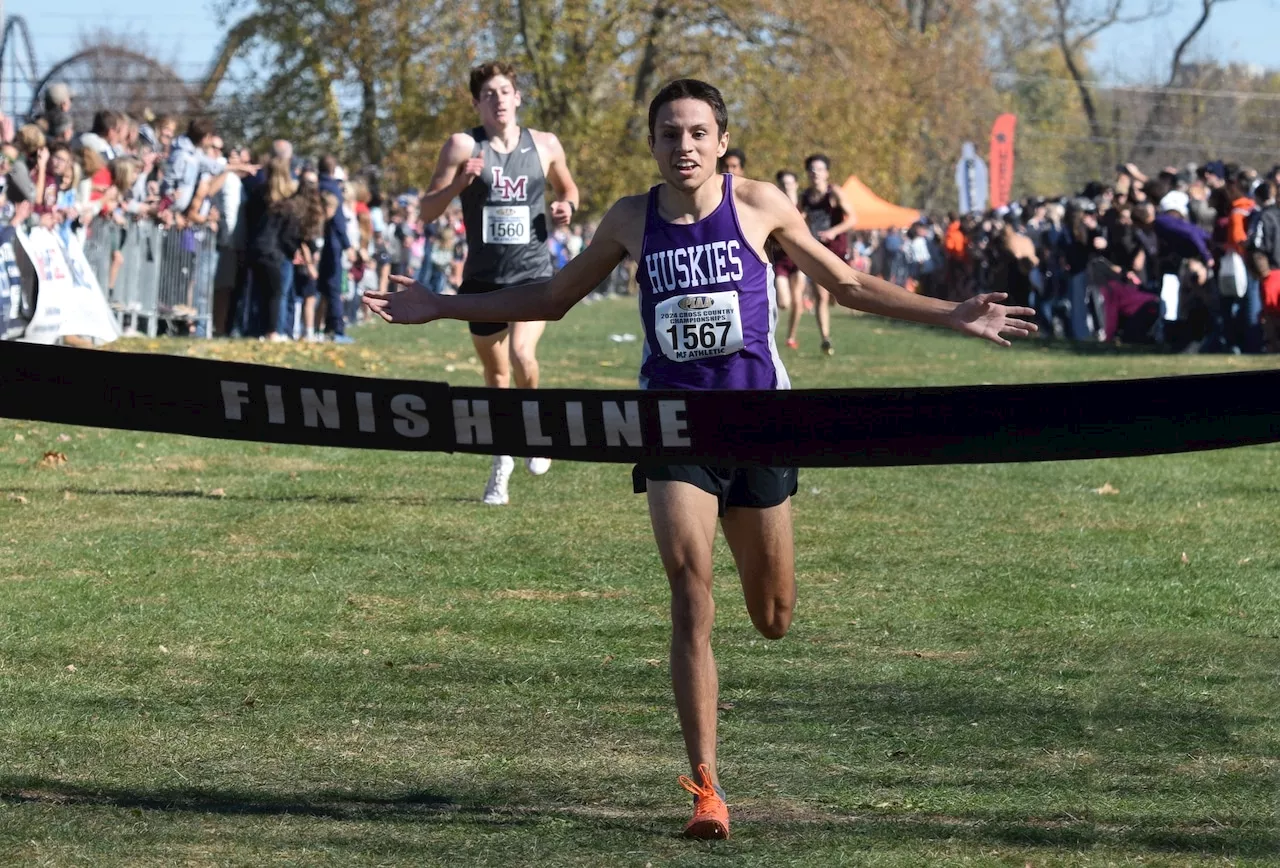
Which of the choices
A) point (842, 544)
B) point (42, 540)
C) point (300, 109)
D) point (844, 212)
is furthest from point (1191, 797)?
point (300, 109)

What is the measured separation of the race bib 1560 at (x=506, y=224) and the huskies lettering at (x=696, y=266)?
5501 millimetres

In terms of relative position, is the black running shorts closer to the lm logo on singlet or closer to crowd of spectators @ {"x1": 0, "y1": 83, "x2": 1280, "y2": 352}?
the lm logo on singlet

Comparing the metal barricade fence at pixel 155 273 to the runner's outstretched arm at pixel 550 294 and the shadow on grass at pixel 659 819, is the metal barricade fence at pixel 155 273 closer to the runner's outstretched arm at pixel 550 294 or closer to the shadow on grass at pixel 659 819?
the runner's outstretched arm at pixel 550 294

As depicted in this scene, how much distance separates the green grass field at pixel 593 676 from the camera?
4.86 metres

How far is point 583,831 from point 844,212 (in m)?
16.8

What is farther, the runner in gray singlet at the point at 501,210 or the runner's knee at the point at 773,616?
the runner in gray singlet at the point at 501,210

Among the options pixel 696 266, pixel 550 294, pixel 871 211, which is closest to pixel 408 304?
pixel 550 294

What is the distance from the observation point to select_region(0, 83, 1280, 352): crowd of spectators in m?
19.7

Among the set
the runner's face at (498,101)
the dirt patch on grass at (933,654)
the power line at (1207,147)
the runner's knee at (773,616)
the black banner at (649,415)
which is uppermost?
the power line at (1207,147)

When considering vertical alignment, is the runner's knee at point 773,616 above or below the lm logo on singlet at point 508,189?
below

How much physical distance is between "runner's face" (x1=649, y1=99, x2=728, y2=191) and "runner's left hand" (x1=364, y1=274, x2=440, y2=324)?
74 centimetres

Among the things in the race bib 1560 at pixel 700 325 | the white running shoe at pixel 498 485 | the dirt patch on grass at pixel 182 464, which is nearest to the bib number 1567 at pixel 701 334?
the race bib 1560 at pixel 700 325

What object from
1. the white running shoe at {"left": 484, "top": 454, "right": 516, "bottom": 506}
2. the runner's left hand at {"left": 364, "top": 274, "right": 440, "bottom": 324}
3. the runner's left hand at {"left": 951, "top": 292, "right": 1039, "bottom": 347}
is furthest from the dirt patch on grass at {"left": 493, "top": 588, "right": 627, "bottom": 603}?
the runner's left hand at {"left": 951, "top": 292, "right": 1039, "bottom": 347}

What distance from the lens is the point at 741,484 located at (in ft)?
17.1
